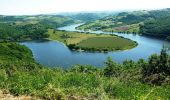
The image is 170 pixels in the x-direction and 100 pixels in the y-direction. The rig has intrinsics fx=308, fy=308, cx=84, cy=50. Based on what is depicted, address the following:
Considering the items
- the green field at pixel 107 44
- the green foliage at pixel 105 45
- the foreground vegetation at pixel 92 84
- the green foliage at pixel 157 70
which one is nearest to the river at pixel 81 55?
the green foliage at pixel 105 45

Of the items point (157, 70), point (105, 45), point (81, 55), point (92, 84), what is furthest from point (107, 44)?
point (92, 84)

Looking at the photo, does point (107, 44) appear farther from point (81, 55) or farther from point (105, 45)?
point (81, 55)

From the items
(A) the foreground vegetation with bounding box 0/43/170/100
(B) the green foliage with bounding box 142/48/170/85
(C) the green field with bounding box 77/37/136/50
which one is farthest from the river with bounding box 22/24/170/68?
(B) the green foliage with bounding box 142/48/170/85

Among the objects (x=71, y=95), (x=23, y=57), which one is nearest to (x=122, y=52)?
(x=23, y=57)

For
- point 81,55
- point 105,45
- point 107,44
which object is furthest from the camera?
point 107,44

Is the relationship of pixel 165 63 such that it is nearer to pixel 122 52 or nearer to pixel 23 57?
pixel 23 57

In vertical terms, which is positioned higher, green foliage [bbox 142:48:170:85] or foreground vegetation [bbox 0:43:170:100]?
foreground vegetation [bbox 0:43:170:100]

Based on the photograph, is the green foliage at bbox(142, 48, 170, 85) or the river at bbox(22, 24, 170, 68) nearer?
the green foliage at bbox(142, 48, 170, 85)

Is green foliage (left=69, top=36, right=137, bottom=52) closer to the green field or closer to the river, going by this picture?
the green field

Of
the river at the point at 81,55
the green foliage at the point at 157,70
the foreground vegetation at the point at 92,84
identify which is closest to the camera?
the foreground vegetation at the point at 92,84

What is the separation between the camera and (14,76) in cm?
4691

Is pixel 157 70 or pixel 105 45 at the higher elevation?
pixel 157 70

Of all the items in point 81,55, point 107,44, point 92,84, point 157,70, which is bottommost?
point 107,44

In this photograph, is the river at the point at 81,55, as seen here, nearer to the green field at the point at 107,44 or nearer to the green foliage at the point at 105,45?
the green foliage at the point at 105,45
